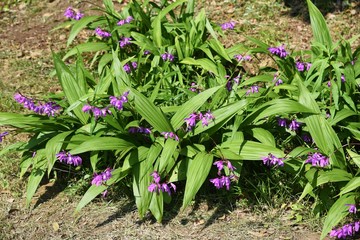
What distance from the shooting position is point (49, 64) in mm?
6770

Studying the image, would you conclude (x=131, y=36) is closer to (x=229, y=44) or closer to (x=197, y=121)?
(x=229, y=44)

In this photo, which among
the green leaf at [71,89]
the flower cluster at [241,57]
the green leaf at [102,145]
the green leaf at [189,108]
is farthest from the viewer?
the flower cluster at [241,57]

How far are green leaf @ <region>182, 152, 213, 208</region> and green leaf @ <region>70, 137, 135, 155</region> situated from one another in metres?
0.51

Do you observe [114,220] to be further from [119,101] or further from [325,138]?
[325,138]

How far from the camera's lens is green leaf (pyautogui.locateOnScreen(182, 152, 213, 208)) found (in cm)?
411

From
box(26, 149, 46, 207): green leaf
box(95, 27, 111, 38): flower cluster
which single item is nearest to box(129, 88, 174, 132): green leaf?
box(26, 149, 46, 207): green leaf

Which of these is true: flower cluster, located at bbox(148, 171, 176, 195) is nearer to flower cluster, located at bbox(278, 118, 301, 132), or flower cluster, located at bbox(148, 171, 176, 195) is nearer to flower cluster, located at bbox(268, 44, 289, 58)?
flower cluster, located at bbox(278, 118, 301, 132)

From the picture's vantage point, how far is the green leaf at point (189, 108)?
437cm

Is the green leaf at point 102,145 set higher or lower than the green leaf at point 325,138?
higher

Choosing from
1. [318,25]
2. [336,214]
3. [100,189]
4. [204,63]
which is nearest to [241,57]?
[204,63]

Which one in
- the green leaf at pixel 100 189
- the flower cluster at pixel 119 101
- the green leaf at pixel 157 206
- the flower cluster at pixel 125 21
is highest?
the flower cluster at pixel 125 21

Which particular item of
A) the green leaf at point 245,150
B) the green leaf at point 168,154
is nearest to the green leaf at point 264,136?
the green leaf at point 245,150

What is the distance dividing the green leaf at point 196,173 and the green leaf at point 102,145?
508 mm

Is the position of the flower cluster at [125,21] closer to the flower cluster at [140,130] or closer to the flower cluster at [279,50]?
the flower cluster at [279,50]
